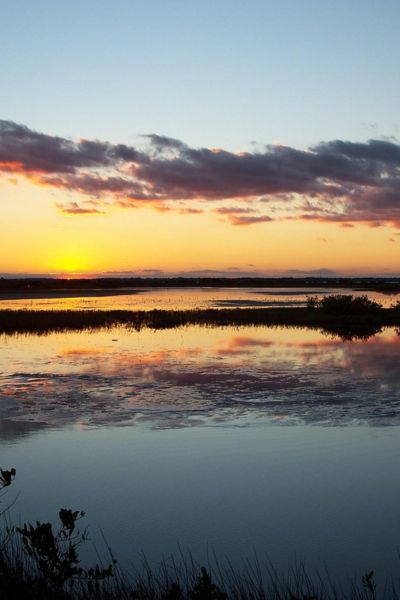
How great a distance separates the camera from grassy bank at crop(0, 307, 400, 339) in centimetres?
3856

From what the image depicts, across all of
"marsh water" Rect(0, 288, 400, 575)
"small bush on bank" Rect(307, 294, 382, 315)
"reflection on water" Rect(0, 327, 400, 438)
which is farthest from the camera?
"small bush on bank" Rect(307, 294, 382, 315)

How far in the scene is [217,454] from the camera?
11461mm

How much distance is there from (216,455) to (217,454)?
66 mm

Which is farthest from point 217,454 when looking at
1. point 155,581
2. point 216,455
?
point 155,581

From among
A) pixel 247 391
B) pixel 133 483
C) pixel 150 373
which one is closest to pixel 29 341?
pixel 150 373

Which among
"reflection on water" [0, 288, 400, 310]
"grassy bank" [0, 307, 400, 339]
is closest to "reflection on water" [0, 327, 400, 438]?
"grassy bank" [0, 307, 400, 339]

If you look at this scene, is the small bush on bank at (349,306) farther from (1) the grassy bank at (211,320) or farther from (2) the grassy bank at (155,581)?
(2) the grassy bank at (155,581)

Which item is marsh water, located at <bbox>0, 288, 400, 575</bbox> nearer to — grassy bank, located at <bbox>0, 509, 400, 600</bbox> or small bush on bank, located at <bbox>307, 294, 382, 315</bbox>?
grassy bank, located at <bbox>0, 509, 400, 600</bbox>

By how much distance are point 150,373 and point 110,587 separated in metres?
14.5

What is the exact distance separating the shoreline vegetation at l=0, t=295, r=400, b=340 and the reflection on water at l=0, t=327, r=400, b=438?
6.47 m

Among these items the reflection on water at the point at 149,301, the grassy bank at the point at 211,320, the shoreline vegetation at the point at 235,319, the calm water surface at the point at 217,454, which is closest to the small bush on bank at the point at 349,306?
the shoreline vegetation at the point at 235,319

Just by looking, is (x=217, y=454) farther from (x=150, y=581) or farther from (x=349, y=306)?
(x=349, y=306)

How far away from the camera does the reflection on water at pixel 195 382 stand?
1456 cm

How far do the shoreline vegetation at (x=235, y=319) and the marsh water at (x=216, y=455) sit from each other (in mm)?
15551
